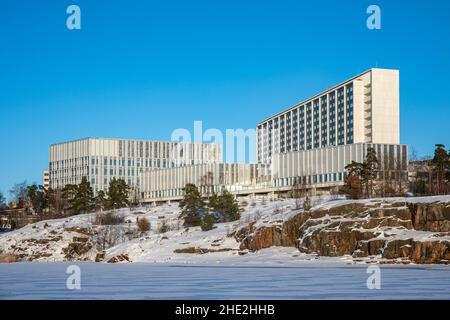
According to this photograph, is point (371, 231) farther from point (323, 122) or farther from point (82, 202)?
point (323, 122)

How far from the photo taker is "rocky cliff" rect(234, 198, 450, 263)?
51.3 meters

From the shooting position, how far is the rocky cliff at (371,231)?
5128cm

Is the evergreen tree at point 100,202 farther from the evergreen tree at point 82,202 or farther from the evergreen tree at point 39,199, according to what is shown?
the evergreen tree at point 39,199

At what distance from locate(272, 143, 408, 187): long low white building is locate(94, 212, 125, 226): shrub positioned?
109 ft

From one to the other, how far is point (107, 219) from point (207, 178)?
50.6 m

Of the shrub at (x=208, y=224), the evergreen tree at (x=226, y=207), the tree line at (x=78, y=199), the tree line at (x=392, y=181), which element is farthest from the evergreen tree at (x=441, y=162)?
the tree line at (x=78, y=199)

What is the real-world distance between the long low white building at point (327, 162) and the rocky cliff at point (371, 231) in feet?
163


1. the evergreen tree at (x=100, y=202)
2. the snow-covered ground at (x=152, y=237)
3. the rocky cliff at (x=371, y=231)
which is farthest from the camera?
the evergreen tree at (x=100, y=202)

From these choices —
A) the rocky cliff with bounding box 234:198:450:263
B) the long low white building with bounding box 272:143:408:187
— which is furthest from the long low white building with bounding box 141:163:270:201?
the rocky cliff with bounding box 234:198:450:263

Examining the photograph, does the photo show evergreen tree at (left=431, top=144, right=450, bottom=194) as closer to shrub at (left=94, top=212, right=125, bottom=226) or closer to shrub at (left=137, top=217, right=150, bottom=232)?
shrub at (left=137, top=217, right=150, bottom=232)

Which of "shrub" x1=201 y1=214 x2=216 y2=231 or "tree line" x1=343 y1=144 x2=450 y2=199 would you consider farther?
"tree line" x1=343 y1=144 x2=450 y2=199

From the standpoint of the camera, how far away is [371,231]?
56.7 metres

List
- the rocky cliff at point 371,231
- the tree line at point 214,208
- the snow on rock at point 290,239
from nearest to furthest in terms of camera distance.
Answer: the rocky cliff at point 371,231 < the snow on rock at point 290,239 < the tree line at point 214,208
